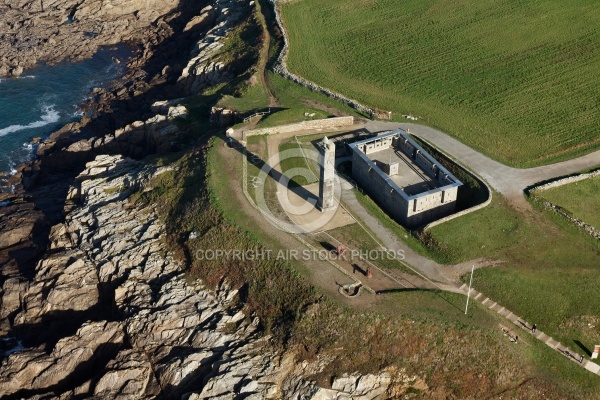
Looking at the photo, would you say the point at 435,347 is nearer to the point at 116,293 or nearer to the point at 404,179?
the point at 404,179

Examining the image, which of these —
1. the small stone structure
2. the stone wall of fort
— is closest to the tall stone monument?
the small stone structure

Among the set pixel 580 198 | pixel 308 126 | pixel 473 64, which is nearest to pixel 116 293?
pixel 308 126

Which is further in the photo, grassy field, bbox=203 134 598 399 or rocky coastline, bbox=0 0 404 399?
rocky coastline, bbox=0 0 404 399

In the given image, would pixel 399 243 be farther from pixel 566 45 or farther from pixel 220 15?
pixel 220 15

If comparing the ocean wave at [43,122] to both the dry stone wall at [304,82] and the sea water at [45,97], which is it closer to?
the sea water at [45,97]

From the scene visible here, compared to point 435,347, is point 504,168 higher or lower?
higher

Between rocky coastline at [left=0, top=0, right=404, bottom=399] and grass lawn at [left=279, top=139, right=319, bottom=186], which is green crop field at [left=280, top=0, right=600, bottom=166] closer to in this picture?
grass lawn at [left=279, top=139, right=319, bottom=186]
